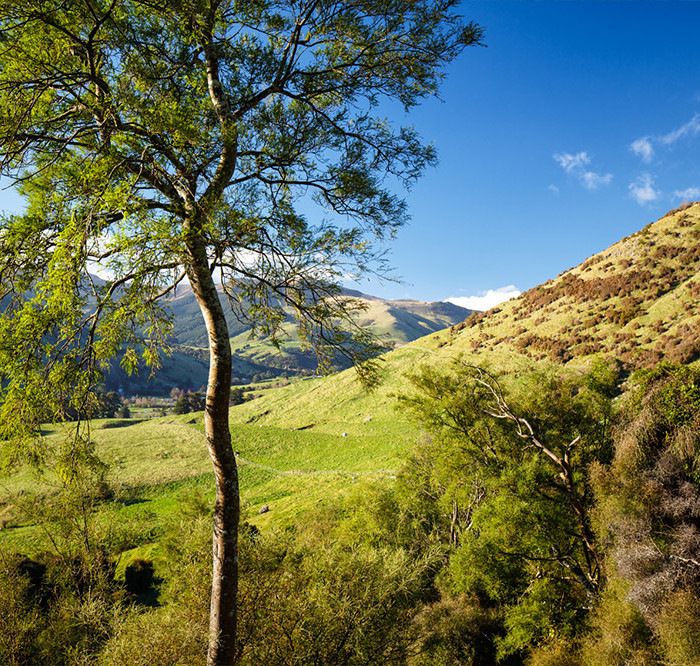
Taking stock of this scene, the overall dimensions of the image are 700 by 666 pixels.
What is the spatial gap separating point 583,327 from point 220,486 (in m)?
60.6

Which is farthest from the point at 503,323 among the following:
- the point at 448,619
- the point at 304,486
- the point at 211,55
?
the point at 211,55

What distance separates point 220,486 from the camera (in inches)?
199

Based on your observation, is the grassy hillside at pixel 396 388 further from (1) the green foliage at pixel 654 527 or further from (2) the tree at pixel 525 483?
(1) the green foliage at pixel 654 527

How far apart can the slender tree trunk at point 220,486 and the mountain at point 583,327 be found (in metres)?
33.0

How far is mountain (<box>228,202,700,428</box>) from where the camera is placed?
141 feet

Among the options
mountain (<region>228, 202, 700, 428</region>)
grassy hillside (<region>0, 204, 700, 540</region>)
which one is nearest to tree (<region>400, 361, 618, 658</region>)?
grassy hillside (<region>0, 204, 700, 540</region>)

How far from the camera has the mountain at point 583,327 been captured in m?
42.9

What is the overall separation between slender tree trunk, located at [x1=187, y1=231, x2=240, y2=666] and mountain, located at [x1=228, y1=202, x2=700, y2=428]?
33.0 metres

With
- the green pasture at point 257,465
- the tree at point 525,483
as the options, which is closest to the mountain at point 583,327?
the green pasture at point 257,465

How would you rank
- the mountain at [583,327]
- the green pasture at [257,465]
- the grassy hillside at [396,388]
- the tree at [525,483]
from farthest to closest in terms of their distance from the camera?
the mountain at [583,327], the grassy hillside at [396,388], the green pasture at [257,465], the tree at [525,483]

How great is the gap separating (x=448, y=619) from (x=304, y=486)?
25599mm

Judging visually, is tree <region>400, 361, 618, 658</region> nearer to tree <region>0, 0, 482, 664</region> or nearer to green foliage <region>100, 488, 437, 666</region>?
green foliage <region>100, 488, 437, 666</region>

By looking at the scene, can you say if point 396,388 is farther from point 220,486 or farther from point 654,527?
point 220,486

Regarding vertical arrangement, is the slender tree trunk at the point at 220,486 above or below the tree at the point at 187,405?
above
